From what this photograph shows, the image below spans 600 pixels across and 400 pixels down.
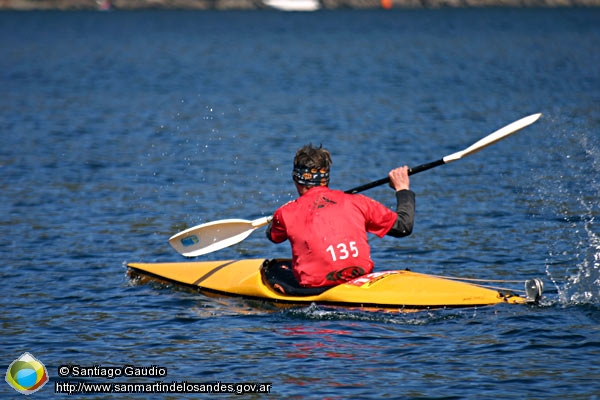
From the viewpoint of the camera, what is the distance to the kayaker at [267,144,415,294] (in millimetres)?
9438

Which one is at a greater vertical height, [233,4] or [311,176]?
[233,4]

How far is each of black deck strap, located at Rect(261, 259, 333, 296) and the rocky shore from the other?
128 meters

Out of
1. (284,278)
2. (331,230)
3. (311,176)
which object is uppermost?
(311,176)

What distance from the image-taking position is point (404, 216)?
9.48 m

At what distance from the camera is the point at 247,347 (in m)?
9.07

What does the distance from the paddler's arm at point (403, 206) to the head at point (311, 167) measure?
2.38 feet

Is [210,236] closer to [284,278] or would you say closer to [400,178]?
[284,278]

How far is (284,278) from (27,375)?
2886mm

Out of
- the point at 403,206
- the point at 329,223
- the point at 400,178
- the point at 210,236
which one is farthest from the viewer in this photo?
the point at 210,236

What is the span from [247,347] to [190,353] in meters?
0.52

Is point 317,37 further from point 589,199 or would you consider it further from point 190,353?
point 190,353

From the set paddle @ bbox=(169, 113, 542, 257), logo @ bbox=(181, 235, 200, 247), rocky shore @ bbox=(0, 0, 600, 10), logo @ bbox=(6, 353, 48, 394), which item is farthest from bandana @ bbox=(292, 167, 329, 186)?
rocky shore @ bbox=(0, 0, 600, 10)

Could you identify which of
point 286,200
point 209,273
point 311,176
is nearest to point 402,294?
point 311,176

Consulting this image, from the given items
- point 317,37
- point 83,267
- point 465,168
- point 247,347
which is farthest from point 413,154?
point 317,37
